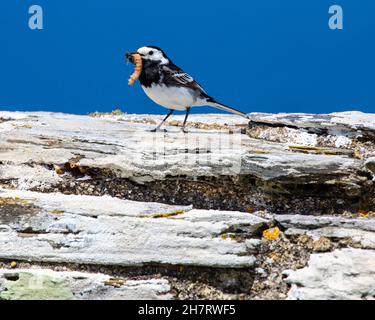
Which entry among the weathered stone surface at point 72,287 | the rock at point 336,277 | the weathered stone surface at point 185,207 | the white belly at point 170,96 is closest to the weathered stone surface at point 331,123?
the weathered stone surface at point 185,207

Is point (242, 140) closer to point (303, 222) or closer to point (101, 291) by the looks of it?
point (303, 222)

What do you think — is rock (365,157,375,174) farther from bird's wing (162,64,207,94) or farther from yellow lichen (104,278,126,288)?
yellow lichen (104,278,126,288)

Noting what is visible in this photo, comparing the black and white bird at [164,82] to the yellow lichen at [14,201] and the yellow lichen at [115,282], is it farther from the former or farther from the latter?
the yellow lichen at [115,282]

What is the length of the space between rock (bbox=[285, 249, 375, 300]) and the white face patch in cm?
497

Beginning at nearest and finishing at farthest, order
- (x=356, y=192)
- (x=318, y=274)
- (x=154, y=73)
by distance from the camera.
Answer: (x=318, y=274) < (x=356, y=192) < (x=154, y=73)

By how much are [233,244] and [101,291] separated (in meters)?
1.61

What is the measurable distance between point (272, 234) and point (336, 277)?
0.94 meters

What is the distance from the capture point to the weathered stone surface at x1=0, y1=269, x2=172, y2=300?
7.23 m

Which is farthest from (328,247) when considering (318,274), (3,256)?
(3,256)

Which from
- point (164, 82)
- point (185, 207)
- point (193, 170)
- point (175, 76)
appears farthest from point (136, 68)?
point (185, 207)

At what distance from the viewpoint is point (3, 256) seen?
7688 millimetres

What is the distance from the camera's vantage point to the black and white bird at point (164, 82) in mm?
10930

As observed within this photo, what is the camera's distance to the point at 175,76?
11.0 m

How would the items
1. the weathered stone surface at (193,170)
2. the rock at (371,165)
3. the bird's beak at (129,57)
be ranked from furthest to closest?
the bird's beak at (129,57)
the rock at (371,165)
the weathered stone surface at (193,170)
